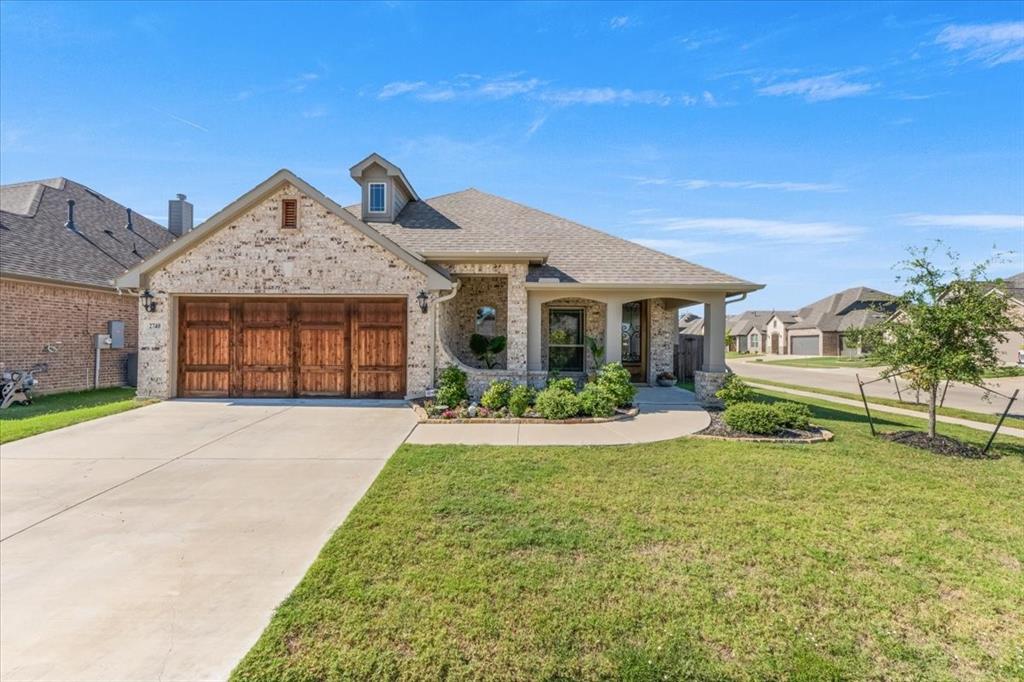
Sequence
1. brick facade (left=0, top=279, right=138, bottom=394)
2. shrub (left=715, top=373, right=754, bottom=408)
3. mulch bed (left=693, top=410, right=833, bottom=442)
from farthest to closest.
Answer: brick facade (left=0, top=279, right=138, bottom=394) < shrub (left=715, top=373, right=754, bottom=408) < mulch bed (left=693, top=410, right=833, bottom=442)

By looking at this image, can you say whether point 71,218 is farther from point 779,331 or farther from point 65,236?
point 779,331

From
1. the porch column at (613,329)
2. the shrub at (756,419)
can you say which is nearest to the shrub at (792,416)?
the shrub at (756,419)

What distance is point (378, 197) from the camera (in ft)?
47.7

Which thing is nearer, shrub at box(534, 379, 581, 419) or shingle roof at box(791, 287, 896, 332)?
shrub at box(534, 379, 581, 419)

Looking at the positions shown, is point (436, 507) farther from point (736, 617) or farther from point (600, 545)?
point (736, 617)

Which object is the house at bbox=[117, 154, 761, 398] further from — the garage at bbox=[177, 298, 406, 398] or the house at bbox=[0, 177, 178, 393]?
the house at bbox=[0, 177, 178, 393]

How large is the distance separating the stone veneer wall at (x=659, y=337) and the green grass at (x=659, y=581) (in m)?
8.61

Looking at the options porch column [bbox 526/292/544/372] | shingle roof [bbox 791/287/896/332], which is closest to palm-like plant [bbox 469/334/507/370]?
porch column [bbox 526/292/544/372]

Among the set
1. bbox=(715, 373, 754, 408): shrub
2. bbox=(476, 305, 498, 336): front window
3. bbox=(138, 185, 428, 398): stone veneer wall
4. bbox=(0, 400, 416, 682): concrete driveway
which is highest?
bbox=(138, 185, 428, 398): stone veneer wall

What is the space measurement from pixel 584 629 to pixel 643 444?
15.6 feet

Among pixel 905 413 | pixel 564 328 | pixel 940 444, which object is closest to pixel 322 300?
pixel 564 328

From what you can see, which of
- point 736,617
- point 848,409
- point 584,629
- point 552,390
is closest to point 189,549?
point 584,629

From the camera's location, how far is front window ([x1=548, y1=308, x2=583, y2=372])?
14.2m

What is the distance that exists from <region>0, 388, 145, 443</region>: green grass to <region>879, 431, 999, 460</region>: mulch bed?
49.9ft
